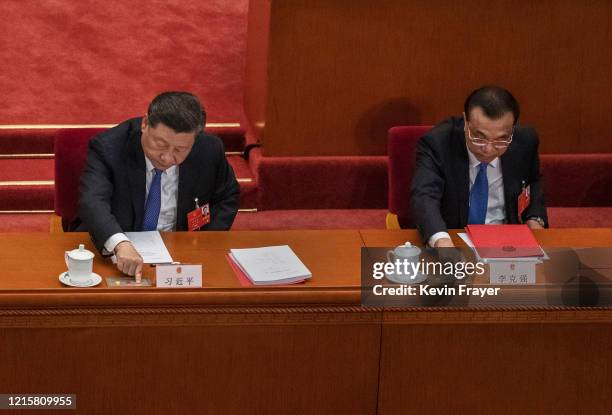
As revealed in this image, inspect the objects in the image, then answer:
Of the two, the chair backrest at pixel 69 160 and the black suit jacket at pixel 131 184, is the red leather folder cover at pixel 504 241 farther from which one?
the chair backrest at pixel 69 160

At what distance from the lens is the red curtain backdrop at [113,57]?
5.30 meters

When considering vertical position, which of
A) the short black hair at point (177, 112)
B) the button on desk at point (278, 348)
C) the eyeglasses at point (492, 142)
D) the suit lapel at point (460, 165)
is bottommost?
the button on desk at point (278, 348)

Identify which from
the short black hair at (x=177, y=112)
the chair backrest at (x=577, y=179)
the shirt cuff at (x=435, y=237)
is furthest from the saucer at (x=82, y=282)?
the chair backrest at (x=577, y=179)

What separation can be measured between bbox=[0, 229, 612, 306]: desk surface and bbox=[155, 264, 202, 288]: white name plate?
2cm

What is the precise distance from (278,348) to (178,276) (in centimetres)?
35

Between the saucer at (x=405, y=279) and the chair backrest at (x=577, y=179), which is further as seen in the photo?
the chair backrest at (x=577, y=179)

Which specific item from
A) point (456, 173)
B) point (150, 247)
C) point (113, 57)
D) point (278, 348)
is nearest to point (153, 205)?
point (150, 247)

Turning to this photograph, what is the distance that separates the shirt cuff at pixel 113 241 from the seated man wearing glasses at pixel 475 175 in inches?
38.8

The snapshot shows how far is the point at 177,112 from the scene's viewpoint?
3453 millimetres

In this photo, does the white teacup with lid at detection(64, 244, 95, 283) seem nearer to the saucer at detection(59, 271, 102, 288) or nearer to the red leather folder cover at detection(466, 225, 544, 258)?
the saucer at detection(59, 271, 102, 288)

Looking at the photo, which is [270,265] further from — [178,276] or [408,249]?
[408,249]

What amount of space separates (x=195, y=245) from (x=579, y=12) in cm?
211

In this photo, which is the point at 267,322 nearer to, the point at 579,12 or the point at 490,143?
the point at 490,143

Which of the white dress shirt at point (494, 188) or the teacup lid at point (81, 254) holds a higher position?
the white dress shirt at point (494, 188)
